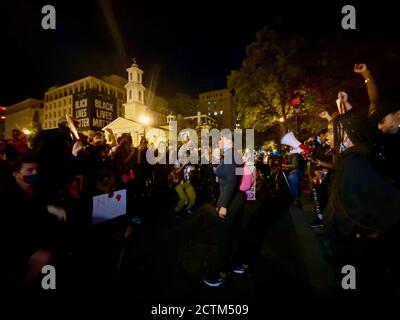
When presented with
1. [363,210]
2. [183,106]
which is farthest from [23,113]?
[363,210]

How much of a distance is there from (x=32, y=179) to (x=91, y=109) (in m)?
6.99

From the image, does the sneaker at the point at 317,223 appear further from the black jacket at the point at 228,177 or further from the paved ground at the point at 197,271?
the black jacket at the point at 228,177

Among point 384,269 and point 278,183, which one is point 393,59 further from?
point 384,269

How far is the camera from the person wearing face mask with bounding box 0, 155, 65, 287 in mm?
2357

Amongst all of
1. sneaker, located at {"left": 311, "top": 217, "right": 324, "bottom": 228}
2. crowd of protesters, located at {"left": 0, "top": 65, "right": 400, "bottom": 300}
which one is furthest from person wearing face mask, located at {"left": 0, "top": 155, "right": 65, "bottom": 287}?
sneaker, located at {"left": 311, "top": 217, "right": 324, "bottom": 228}

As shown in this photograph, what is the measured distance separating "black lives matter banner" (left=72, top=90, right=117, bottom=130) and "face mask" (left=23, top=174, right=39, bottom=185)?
672cm

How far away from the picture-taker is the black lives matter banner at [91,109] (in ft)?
30.9

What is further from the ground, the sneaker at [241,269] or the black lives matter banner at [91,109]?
the black lives matter banner at [91,109]

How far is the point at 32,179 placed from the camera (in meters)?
3.19

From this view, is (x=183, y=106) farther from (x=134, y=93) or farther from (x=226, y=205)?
(x=226, y=205)

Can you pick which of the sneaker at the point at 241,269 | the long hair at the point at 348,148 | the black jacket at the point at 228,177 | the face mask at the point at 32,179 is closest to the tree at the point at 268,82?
the black jacket at the point at 228,177

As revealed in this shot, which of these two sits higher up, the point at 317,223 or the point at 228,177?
the point at 228,177

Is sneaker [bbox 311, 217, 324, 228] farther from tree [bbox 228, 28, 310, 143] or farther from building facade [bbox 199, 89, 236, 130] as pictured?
building facade [bbox 199, 89, 236, 130]

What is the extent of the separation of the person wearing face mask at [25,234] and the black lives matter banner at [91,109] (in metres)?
7.29
